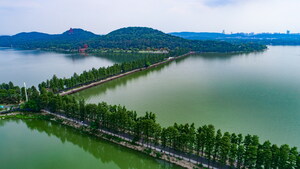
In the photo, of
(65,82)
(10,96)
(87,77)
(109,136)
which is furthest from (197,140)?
(87,77)

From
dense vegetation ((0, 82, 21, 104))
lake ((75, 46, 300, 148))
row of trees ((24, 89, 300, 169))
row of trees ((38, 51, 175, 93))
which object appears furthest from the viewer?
row of trees ((38, 51, 175, 93))

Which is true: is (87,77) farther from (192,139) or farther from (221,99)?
(192,139)

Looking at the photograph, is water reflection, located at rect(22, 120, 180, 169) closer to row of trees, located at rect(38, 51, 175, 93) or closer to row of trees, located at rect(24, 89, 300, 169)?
row of trees, located at rect(24, 89, 300, 169)

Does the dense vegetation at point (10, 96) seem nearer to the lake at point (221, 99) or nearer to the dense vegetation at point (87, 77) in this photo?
the dense vegetation at point (87, 77)

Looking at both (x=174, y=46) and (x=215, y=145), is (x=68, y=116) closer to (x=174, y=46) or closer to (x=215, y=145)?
(x=215, y=145)

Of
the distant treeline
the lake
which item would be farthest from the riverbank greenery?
the distant treeline

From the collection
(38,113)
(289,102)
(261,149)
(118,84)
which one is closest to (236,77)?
(289,102)
